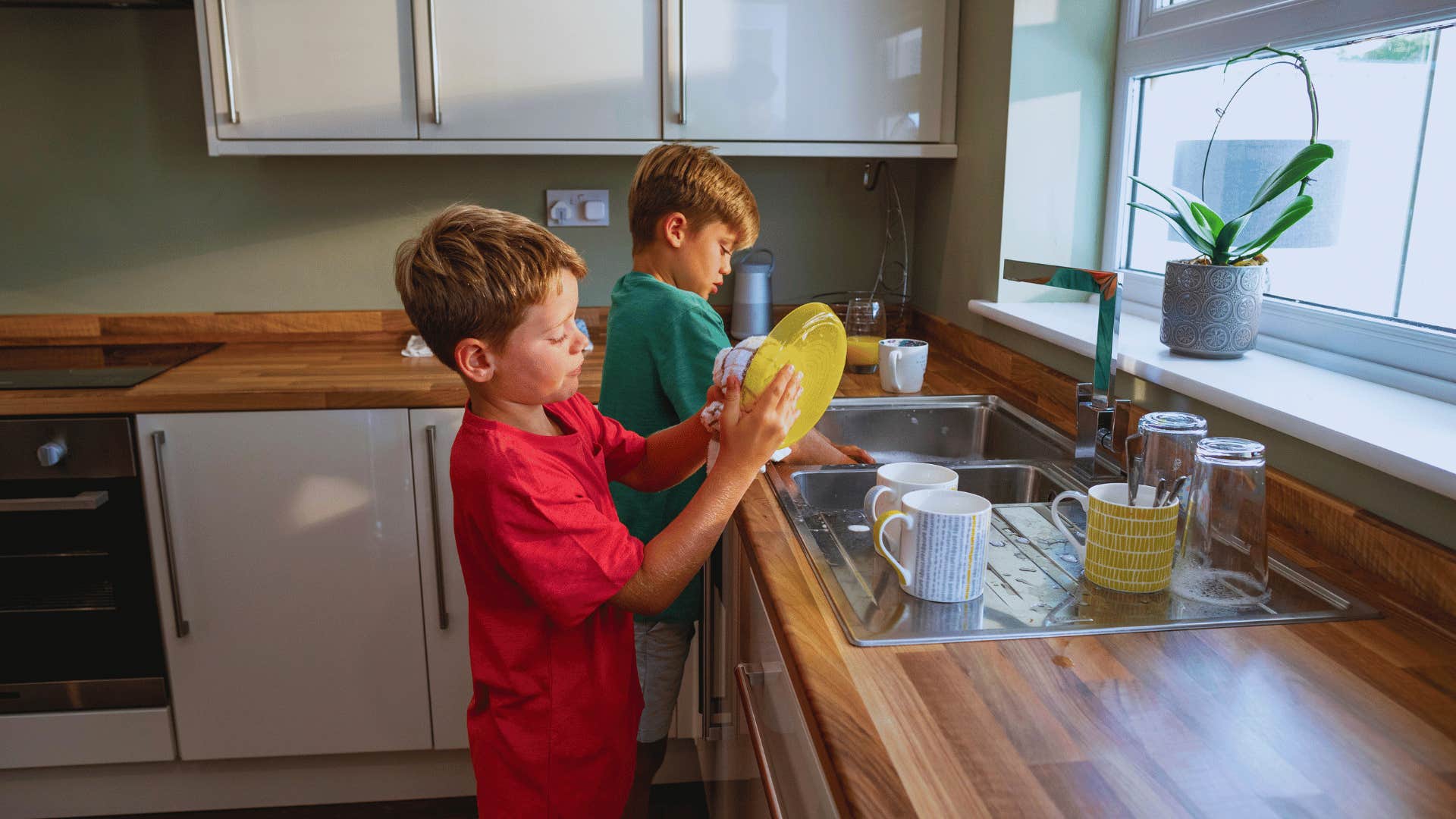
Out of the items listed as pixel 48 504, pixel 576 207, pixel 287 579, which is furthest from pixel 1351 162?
pixel 48 504

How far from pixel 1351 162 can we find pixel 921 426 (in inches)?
29.4

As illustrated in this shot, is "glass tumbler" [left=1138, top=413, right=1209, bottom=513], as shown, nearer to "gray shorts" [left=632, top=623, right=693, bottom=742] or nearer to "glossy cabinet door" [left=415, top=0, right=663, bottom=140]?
"gray shorts" [left=632, top=623, right=693, bottom=742]

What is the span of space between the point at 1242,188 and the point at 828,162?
1075 mm

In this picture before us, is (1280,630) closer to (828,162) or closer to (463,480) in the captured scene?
(463,480)

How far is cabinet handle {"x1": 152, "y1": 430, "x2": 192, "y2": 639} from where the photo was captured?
183 cm

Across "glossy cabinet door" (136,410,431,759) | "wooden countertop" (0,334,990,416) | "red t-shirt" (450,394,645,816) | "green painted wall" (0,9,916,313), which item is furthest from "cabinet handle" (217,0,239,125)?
"red t-shirt" (450,394,645,816)

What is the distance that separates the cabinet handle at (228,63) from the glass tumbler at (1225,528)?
6.05ft

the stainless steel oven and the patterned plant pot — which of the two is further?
the stainless steel oven

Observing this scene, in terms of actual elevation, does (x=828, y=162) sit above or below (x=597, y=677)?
above

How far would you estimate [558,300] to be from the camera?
3.39ft

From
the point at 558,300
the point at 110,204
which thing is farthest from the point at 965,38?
the point at 110,204

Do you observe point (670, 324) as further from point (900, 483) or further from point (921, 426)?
point (921, 426)

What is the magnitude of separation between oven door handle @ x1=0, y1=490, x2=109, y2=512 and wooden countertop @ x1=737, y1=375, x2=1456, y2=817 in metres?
1.46

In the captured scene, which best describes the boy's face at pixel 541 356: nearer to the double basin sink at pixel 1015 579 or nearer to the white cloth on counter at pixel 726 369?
the white cloth on counter at pixel 726 369
